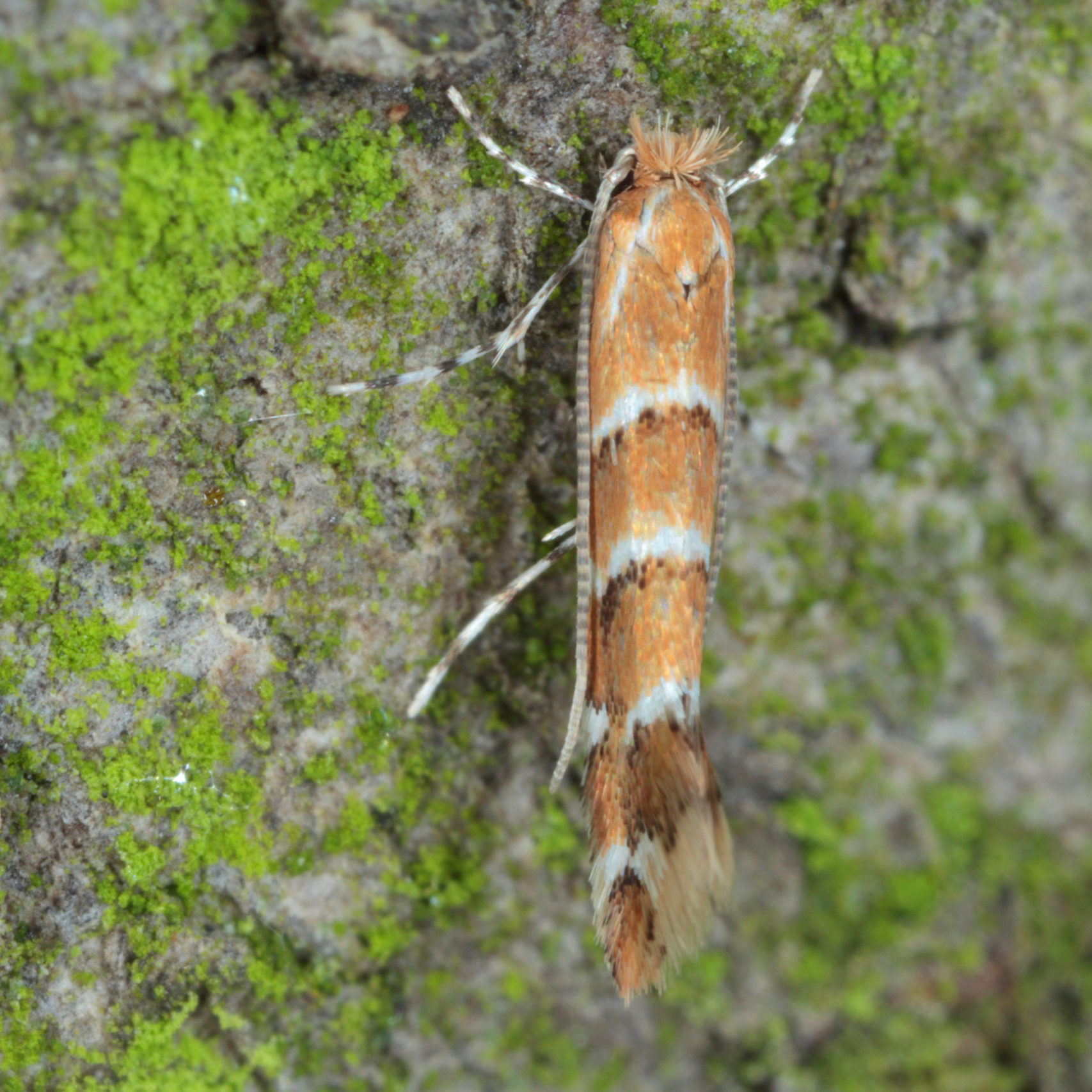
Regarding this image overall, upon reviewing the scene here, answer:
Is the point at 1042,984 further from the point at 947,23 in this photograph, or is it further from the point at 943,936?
the point at 947,23

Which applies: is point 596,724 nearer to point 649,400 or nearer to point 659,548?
point 659,548

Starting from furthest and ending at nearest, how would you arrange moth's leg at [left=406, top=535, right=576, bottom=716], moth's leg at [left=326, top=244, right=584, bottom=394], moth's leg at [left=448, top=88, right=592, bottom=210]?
moth's leg at [left=406, top=535, right=576, bottom=716] → moth's leg at [left=326, top=244, right=584, bottom=394] → moth's leg at [left=448, top=88, right=592, bottom=210]

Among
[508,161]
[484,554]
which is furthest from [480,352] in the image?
[484,554]

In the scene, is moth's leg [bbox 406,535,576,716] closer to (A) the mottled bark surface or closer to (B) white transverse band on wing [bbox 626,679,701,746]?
(A) the mottled bark surface

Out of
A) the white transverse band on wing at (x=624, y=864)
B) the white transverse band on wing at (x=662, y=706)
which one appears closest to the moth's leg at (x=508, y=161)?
the white transverse band on wing at (x=662, y=706)

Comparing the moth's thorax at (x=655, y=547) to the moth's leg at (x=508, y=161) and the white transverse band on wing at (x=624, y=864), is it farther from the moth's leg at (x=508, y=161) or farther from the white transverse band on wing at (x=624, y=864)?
the moth's leg at (x=508, y=161)

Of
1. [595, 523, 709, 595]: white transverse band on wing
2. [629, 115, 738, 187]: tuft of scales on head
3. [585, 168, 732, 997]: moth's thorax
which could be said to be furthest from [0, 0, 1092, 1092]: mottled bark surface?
[595, 523, 709, 595]: white transverse band on wing
